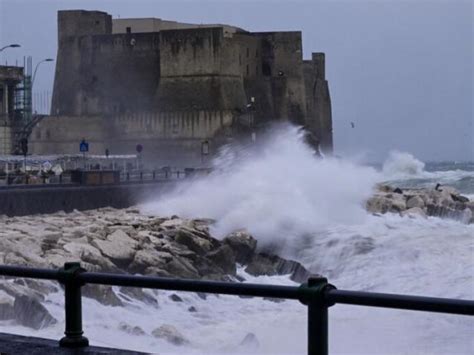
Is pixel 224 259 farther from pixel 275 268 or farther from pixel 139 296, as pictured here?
pixel 139 296

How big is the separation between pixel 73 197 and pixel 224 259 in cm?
640

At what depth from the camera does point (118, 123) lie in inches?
1850

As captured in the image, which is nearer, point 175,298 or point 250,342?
point 250,342

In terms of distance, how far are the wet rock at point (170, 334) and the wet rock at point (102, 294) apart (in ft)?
3.05

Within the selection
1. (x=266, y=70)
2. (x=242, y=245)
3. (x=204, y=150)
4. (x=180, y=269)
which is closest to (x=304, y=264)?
(x=242, y=245)

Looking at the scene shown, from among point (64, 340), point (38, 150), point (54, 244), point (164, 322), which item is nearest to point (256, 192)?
point (54, 244)

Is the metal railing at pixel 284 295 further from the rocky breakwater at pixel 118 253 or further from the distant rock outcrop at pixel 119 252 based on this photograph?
the distant rock outcrop at pixel 119 252

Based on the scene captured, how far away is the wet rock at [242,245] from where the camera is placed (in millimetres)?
18297

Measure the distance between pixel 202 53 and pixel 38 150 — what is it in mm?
7712

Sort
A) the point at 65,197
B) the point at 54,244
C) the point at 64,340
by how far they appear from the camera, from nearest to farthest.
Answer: the point at 64,340, the point at 54,244, the point at 65,197

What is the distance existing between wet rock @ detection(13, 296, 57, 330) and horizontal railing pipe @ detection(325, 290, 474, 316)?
572cm

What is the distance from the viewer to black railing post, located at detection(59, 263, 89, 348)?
4129 millimetres

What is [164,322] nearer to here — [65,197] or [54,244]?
[54,244]

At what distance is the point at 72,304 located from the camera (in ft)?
13.8
